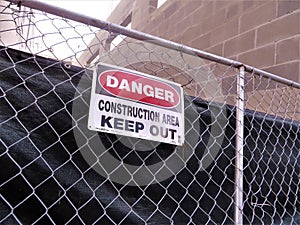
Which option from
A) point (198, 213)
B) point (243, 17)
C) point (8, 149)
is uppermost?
point (243, 17)

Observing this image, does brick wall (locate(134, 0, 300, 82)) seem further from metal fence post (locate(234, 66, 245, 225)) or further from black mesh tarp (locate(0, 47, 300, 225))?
black mesh tarp (locate(0, 47, 300, 225))

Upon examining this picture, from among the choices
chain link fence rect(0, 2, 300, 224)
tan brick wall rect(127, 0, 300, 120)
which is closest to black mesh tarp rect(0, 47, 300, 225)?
chain link fence rect(0, 2, 300, 224)

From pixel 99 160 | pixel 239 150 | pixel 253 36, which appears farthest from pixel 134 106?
pixel 253 36

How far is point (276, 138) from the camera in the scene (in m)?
1.26

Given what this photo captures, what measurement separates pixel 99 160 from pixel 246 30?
6.66ft

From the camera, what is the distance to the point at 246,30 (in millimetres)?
2500

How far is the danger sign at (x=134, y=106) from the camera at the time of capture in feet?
2.77

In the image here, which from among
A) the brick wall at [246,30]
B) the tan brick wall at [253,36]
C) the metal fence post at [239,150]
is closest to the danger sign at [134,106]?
the metal fence post at [239,150]

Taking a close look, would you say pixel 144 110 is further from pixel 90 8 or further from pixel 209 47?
pixel 90 8

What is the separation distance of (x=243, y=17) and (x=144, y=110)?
199cm

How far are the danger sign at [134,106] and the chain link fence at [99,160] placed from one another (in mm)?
35

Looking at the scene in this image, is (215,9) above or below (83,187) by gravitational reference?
above

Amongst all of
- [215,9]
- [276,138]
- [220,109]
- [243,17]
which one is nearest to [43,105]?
[220,109]

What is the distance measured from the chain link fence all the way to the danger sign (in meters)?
0.04
